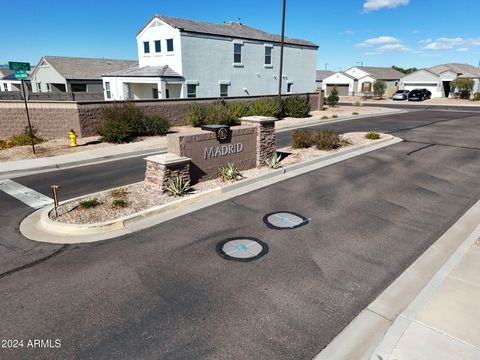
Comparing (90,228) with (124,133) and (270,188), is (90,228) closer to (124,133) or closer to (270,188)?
(270,188)

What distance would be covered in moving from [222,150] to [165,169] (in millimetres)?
2603

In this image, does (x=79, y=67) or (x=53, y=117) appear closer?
(x=53, y=117)

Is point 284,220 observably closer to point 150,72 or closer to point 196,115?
point 196,115

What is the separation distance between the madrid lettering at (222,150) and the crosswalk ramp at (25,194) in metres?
4.95

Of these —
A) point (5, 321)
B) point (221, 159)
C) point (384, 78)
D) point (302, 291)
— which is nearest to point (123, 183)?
point (221, 159)

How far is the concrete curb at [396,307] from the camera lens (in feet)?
14.0

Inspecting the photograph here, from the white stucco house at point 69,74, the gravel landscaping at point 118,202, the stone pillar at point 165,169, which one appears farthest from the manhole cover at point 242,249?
the white stucco house at point 69,74

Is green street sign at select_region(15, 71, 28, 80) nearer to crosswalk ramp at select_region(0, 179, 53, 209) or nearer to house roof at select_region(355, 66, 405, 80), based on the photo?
crosswalk ramp at select_region(0, 179, 53, 209)

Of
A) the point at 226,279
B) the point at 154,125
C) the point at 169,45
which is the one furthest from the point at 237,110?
the point at 226,279

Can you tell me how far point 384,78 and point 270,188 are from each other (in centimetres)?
7490

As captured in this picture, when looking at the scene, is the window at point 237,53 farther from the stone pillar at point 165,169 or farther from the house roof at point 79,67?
the stone pillar at point 165,169

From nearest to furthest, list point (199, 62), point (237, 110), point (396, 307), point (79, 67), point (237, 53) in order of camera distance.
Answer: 1. point (396, 307)
2. point (237, 110)
3. point (199, 62)
4. point (237, 53)
5. point (79, 67)

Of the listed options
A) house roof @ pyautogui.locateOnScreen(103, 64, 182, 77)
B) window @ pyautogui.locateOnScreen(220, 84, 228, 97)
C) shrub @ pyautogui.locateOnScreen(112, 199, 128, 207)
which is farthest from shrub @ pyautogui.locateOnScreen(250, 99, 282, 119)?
shrub @ pyautogui.locateOnScreen(112, 199, 128, 207)

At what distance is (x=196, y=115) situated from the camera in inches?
926
